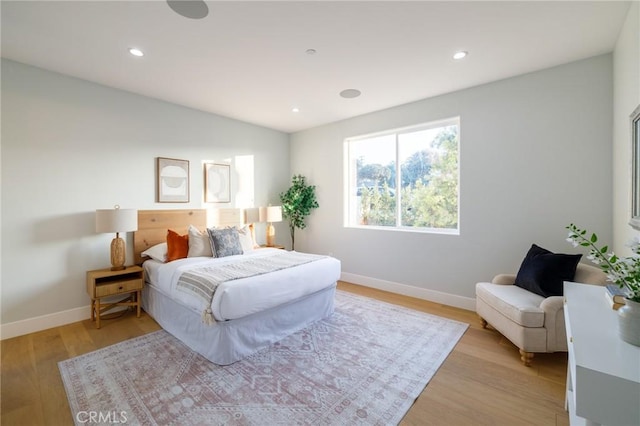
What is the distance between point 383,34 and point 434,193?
221 cm

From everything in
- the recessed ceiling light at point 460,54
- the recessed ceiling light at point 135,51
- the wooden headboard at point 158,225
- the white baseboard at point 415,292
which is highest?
the recessed ceiling light at point 460,54

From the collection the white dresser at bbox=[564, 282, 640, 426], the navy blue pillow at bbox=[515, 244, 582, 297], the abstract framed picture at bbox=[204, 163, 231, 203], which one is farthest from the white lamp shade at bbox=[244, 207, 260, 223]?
the white dresser at bbox=[564, 282, 640, 426]

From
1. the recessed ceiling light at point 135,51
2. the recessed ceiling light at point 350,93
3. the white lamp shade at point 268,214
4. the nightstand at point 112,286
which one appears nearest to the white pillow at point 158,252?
the nightstand at point 112,286

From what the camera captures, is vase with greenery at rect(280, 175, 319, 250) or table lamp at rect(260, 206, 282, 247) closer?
table lamp at rect(260, 206, 282, 247)

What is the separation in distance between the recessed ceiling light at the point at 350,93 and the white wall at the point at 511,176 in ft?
0.37

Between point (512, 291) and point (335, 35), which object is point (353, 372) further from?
point (335, 35)

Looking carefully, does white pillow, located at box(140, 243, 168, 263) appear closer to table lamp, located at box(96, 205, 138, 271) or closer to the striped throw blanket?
table lamp, located at box(96, 205, 138, 271)

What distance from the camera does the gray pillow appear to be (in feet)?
11.1

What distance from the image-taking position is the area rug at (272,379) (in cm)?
170

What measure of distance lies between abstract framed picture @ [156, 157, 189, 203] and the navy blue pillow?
4.32 meters

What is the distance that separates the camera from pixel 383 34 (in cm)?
226

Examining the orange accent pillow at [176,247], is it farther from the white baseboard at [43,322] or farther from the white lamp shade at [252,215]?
the white lamp shade at [252,215]

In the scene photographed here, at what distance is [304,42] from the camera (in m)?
2.36

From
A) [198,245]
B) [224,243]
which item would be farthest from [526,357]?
[198,245]
